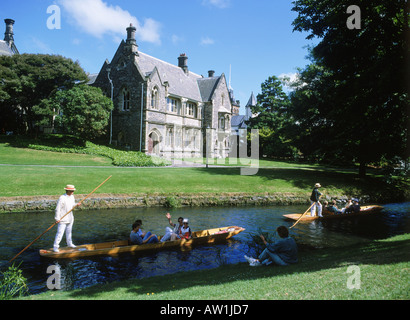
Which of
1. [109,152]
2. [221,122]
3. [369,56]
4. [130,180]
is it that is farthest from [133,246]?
[221,122]

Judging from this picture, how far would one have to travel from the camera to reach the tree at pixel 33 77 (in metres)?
35.1

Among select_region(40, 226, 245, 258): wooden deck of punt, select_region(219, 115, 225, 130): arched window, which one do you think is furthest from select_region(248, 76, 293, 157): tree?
select_region(40, 226, 245, 258): wooden deck of punt

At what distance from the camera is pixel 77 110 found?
3503 centimetres

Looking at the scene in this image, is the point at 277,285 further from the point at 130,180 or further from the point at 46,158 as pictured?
the point at 46,158

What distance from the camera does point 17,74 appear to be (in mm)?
36344

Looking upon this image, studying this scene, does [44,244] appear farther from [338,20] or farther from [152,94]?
[152,94]

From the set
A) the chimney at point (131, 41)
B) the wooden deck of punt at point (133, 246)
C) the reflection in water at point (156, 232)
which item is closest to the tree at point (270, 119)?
the chimney at point (131, 41)

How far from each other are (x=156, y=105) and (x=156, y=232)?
2929 centimetres

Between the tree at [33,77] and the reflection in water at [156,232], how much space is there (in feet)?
86.4

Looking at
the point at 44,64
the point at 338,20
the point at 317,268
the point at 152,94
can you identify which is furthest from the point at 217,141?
the point at 317,268

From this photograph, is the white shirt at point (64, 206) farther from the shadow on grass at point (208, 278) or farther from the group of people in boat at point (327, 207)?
the group of people in boat at point (327, 207)

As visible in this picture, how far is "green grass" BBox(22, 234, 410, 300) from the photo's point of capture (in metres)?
5.32

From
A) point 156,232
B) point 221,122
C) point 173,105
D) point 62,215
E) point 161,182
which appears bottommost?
point 156,232

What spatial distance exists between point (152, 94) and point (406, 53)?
3289 centimetres
